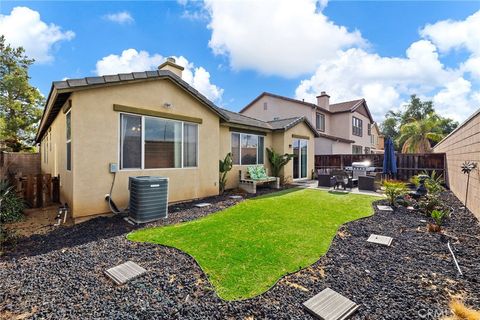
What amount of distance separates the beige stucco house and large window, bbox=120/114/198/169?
3 centimetres

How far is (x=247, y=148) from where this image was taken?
12484mm

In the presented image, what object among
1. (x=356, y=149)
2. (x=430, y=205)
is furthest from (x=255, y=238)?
(x=356, y=149)

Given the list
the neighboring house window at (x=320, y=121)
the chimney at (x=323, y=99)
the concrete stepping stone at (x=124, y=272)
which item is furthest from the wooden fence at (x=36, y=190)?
the chimney at (x=323, y=99)

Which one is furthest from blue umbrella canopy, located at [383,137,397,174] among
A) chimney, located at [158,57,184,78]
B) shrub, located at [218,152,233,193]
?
chimney, located at [158,57,184,78]

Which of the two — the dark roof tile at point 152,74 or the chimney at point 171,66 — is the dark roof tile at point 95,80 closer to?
the dark roof tile at point 152,74

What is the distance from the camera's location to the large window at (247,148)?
11891 mm

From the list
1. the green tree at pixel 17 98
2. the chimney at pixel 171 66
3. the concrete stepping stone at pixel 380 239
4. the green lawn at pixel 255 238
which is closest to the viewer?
the green lawn at pixel 255 238

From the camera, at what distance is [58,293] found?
120 inches

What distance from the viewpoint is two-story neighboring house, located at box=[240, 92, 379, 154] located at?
22469mm

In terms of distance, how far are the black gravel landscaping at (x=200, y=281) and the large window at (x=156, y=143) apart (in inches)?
109

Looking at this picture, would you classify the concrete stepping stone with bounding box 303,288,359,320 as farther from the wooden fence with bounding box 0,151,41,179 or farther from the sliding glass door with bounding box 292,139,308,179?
the wooden fence with bounding box 0,151,41,179

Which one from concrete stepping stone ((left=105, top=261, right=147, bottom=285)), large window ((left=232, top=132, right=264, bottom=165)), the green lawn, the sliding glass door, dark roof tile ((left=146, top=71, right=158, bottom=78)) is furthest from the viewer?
the sliding glass door

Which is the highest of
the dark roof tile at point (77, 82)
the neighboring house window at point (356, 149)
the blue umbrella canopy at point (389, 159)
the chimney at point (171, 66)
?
the chimney at point (171, 66)

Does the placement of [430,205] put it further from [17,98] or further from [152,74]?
[17,98]
